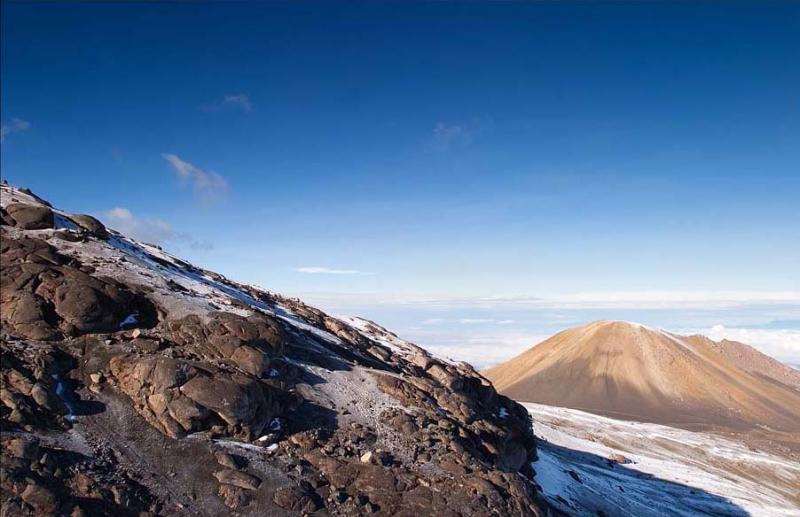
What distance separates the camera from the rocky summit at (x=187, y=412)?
62.8ft

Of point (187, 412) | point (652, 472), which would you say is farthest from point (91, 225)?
point (652, 472)

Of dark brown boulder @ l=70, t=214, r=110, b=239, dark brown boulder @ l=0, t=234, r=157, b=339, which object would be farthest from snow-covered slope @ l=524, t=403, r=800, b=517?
dark brown boulder @ l=70, t=214, r=110, b=239

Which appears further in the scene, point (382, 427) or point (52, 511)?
point (382, 427)

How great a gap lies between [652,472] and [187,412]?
56496 millimetres

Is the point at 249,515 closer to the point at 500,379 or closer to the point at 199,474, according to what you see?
the point at 199,474

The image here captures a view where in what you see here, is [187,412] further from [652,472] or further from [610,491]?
[652,472]

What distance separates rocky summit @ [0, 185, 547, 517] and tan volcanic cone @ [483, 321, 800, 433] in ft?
313

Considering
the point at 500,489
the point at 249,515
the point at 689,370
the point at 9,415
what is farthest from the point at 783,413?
the point at 9,415

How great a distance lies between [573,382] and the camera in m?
130

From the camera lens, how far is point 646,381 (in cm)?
12756

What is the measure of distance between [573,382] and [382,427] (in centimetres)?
11426

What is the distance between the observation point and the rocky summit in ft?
62.8

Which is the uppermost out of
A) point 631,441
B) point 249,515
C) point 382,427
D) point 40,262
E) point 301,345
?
point 40,262

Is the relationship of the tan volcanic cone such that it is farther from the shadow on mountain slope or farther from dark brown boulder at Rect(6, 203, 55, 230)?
dark brown boulder at Rect(6, 203, 55, 230)
